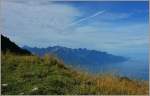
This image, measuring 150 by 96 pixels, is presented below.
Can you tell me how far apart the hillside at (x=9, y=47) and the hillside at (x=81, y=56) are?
7 cm

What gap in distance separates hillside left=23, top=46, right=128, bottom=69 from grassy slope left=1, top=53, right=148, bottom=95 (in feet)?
0.20

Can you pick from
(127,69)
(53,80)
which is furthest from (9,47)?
(127,69)

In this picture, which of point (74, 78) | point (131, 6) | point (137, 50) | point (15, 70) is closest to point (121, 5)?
point (131, 6)

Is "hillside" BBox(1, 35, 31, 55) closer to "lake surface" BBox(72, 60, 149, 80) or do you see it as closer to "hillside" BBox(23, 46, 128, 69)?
"hillside" BBox(23, 46, 128, 69)

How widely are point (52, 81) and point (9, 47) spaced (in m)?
0.44

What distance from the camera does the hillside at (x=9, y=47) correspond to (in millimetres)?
4195

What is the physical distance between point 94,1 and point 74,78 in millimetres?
557

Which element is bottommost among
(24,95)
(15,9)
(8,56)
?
(24,95)

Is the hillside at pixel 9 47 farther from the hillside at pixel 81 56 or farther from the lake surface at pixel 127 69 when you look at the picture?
the lake surface at pixel 127 69

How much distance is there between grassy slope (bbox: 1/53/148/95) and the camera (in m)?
4.06

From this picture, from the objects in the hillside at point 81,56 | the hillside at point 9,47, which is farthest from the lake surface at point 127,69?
the hillside at point 9,47

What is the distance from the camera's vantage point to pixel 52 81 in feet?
13.5

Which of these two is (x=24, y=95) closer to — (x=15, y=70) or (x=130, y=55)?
(x=15, y=70)

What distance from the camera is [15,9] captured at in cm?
409
